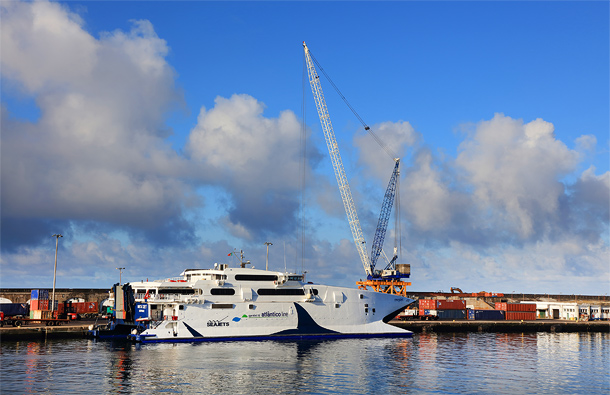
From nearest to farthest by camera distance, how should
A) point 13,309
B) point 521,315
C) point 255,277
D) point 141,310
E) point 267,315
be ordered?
point 141,310, point 267,315, point 255,277, point 13,309, point 521,315

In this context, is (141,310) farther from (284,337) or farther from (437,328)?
(437,328)

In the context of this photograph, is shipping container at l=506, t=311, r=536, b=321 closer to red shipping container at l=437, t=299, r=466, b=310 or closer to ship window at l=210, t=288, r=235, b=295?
red shipping container at l=437, t=299, r=466, b=310

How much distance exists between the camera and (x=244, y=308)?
60.7 metres

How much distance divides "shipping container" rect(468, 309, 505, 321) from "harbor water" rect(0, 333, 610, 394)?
40.0 meters

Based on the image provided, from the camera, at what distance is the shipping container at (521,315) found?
10612cm

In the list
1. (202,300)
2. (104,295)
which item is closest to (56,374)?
(202,300)

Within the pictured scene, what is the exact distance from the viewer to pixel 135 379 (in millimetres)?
39375

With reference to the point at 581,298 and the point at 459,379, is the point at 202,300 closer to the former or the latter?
the point at 459,379

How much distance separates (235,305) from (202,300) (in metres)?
3.71

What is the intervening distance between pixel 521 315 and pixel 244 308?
222ft

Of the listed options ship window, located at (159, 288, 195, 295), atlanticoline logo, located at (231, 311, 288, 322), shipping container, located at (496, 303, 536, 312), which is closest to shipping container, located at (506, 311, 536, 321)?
shipping container, located at (496, 303, 536, 312)

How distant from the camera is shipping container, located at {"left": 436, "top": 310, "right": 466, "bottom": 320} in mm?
102562

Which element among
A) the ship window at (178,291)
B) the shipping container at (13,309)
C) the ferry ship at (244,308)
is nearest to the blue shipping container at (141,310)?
the ferry ship at (244,308)

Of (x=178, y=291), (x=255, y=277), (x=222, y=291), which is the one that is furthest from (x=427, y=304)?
(x=178, y=291)
